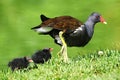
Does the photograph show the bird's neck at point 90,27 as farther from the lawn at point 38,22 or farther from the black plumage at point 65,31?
the lawn at point 38,22

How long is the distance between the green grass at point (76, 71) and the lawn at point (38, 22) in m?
2.28

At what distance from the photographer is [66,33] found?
977 centimetres

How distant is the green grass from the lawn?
2281 mm

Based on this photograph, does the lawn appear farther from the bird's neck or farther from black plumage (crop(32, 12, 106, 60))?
black plumage (crop(32, 12, 106, 60))

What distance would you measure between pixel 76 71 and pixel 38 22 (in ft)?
17.1

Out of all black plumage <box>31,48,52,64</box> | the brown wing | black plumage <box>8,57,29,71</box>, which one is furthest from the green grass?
the brown wing

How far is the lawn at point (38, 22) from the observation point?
1209cm

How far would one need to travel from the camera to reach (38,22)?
1357 cm

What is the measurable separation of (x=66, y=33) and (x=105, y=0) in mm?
4898

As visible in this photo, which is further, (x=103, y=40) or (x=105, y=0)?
(x=105, y=0)

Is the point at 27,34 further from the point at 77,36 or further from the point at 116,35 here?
the point at 77,36

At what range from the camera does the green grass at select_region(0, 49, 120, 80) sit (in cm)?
826

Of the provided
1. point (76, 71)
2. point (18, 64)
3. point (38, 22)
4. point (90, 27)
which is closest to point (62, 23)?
point (90, 27)

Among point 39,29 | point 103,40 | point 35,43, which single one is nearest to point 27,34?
point 35,43
